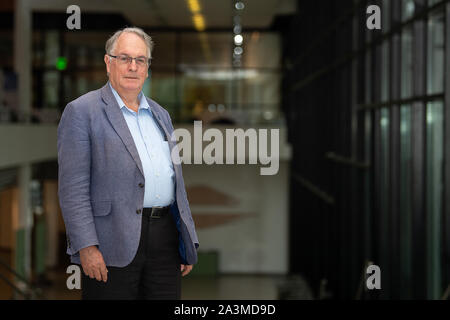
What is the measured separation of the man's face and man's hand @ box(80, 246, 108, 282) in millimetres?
460

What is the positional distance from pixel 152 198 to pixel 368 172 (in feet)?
23.6

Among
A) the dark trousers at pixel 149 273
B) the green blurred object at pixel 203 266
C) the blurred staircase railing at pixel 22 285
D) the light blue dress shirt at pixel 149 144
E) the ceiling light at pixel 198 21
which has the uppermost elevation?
the ceiling light at pixel 198 21

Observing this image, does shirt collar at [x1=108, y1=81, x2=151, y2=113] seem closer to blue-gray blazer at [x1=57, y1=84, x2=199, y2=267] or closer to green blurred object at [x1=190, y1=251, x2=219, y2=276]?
blue-gray blazer at [x1=57, y1=84, x2=199, y2=267]

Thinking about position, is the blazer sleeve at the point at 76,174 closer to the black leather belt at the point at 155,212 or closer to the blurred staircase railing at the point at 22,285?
the black leather belt at the point at 155,212

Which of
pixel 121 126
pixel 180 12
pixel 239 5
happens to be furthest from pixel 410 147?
pixel 121 126

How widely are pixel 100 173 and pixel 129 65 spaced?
294 mm

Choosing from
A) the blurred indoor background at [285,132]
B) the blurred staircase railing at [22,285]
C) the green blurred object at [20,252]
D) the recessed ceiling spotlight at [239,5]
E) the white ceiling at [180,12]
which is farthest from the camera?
the green blurred object at [20,252]

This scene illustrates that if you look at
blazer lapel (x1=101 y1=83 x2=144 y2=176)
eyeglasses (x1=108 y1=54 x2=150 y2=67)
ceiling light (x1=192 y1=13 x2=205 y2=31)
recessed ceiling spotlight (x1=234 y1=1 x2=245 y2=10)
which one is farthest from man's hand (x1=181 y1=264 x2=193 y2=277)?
ceiling light (x1=192 y1=13 x2=205 y2=31)

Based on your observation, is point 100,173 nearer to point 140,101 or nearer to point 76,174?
point 76,174

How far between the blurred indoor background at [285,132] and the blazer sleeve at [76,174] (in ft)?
0.41

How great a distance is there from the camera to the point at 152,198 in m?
1.74

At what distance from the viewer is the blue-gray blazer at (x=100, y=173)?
166 cm

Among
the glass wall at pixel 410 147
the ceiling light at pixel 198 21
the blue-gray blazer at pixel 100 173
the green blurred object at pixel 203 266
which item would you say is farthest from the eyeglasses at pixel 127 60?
the glass wall at pixel 410 147

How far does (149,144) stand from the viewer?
5.54 feet
